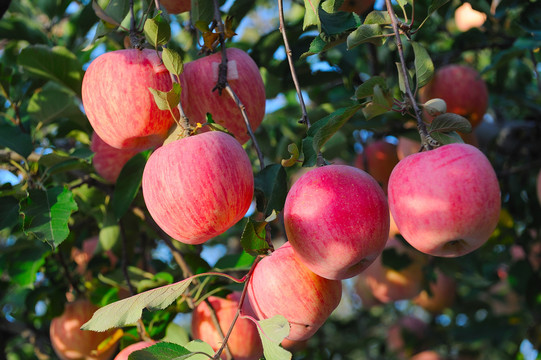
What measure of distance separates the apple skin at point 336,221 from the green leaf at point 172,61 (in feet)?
0.91

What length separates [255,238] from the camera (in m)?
0.88

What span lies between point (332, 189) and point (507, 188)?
61.3 inches

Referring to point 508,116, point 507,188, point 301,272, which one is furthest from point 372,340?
point 301,272

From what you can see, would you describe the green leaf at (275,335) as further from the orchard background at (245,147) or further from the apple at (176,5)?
the apple at (176,5)

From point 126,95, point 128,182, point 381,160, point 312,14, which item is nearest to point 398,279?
point 381,160

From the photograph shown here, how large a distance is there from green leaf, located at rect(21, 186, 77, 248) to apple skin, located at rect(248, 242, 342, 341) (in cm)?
39

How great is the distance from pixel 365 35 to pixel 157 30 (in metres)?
0.35

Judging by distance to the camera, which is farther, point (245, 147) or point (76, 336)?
point (245, 147)

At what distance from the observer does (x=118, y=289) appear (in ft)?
4.60

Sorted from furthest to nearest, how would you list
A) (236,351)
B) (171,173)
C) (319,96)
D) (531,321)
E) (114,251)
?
(531,321) → (319,96) → (114,251) → (236,351) → (171,173)

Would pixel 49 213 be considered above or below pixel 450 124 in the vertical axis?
below

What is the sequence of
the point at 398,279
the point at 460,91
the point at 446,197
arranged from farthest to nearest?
the point at 398,279
the point at 460,91
the point at 446,197

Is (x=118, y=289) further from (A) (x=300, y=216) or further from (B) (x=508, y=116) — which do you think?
(B) (x=508, y=116)

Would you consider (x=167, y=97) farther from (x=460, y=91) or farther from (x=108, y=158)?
(x=460, y=91)
